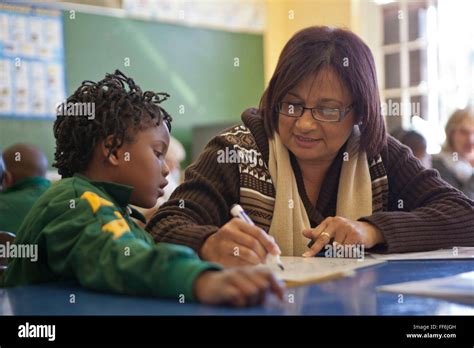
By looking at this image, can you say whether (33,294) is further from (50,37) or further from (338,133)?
(50,37)

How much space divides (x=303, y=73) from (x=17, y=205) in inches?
56.1

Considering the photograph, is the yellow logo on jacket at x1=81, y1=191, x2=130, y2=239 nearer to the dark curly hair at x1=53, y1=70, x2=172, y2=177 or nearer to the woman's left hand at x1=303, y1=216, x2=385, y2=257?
the dark curly hair at x1=53, y1=70, x2=172, y2=177

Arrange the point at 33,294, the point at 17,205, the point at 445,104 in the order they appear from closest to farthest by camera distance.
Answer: the point at 33,294, the point at 17,205, the point at 445,104

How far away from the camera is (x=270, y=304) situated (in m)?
0.87

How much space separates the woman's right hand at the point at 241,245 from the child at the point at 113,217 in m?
0.14

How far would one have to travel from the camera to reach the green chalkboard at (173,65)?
5211mm

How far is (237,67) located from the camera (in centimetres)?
620

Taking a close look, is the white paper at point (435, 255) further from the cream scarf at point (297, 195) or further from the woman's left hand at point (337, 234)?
A: the cream scarf at point (297, 195)

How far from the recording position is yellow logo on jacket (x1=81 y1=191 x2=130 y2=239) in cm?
98

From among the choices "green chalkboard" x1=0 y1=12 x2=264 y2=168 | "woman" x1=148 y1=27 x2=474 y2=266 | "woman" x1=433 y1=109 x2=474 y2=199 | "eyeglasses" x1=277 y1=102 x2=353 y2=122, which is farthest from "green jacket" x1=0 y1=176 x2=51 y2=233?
"woman" x1=433 y1=109 x2=474 y2=199

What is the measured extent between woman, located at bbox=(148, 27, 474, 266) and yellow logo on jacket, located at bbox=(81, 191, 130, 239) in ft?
1.37

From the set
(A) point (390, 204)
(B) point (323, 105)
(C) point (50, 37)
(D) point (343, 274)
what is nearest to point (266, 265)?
(D) point (343, 274)

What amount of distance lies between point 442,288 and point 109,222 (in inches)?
19.0

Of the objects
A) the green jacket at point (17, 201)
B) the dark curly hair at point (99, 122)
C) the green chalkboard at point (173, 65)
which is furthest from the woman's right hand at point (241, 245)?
the green chalkboard at point (173, 65)
